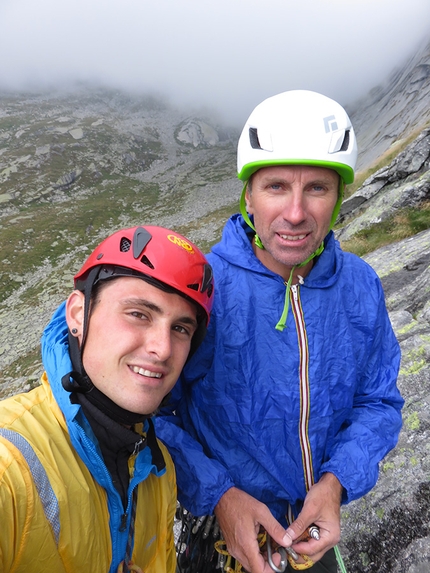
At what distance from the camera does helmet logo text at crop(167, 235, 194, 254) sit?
2.77m

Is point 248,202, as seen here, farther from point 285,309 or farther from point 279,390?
point 279,390

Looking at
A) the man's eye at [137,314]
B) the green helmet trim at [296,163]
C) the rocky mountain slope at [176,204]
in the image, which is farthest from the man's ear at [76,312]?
the rocky mountain slope at [176,204]

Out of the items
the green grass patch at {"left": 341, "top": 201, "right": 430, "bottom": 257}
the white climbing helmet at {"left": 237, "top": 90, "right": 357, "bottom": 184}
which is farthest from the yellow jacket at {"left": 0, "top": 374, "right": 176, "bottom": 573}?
the green grass patch at {"left": 341, "top": 201, "right": 430, "bottom": 257}

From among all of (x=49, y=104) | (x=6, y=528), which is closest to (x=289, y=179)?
(x=6, y=528)

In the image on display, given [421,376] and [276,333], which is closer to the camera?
[276,333]

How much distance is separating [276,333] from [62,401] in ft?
5.70

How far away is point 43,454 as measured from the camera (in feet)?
6.04

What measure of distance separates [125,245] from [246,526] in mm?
2551

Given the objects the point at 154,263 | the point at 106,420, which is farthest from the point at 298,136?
the point at 106,420

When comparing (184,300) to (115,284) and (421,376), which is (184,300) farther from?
(421,376)

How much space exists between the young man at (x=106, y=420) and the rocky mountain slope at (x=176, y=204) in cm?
300

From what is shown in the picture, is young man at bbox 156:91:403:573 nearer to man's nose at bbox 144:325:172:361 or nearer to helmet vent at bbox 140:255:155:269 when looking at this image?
man's nose at bbox 144:325:172:361

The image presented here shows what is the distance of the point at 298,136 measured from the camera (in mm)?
3037

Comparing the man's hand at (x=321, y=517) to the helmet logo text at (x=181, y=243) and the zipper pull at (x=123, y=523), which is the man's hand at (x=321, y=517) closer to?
the zipper pull at (x=123, y=523)
